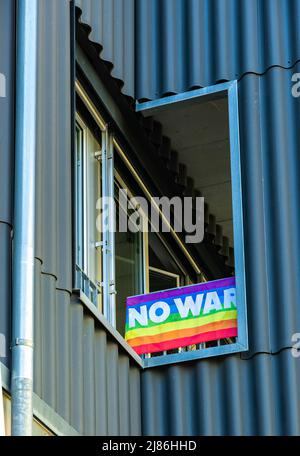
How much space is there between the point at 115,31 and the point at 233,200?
5.91 feet

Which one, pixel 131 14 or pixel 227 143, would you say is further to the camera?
pixel 227 143

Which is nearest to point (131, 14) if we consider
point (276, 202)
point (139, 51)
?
point (139, 51)

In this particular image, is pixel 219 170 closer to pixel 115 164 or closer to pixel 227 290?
pixel 115 164

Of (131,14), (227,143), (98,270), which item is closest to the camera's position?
(98,270)

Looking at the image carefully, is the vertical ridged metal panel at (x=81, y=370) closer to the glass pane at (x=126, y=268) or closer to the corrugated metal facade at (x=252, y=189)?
the corrugated metal facade at (x=252, y=189)

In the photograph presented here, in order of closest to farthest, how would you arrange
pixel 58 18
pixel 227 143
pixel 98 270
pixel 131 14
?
pixel 58 18, pixel 98 270, pixel 131 14, pixel 227 143

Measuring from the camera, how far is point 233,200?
11.0m

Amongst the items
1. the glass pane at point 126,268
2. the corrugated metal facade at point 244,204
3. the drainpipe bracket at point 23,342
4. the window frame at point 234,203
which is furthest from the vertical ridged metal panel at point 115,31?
the drainpipe bracket at point 23,342

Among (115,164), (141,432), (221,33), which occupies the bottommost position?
(141,432)

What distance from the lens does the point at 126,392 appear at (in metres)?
10.6

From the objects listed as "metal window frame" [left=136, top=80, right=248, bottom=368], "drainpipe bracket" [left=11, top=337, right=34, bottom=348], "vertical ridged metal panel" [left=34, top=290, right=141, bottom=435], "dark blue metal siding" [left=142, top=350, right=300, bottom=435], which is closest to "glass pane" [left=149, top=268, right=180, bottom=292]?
"metal window frame" [left=136, top=80, right=248, bottom=368]

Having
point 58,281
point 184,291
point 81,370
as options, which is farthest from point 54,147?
point 184,291

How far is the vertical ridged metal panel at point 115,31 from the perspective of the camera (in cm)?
1115

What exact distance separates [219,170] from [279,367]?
4.02 meters
